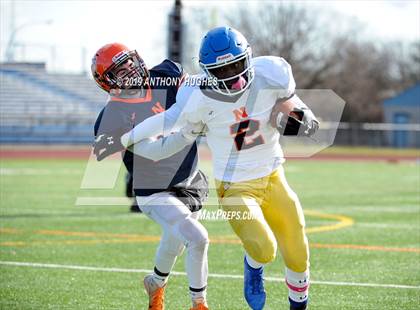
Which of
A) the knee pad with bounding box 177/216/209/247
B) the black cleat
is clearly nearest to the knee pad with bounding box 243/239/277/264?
the knee pad with bounding box 177/216/209/247

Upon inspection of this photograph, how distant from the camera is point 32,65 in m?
36.4

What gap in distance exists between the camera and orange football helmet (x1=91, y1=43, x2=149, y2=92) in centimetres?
611

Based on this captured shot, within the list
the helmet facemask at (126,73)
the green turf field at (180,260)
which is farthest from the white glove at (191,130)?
the green turf field at (180,260)

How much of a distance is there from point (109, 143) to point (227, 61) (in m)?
1.22

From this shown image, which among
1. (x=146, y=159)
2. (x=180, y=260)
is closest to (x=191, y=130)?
(x=146, y=159)

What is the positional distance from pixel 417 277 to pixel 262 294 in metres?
2.00

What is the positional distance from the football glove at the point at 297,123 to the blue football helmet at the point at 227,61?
1.17ft

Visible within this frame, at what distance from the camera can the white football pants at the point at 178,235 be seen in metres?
5.62

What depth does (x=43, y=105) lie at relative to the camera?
1483 inches

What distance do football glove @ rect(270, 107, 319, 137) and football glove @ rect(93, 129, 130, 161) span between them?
127 cm

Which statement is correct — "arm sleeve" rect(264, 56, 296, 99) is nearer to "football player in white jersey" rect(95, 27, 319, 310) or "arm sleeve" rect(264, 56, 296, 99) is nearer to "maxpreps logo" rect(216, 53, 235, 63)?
"football player in white jersey" rect(95, 27, 319, 310)

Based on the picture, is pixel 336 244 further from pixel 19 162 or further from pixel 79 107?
pixel 79 107

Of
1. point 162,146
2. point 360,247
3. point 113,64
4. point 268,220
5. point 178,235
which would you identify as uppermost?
point 113,64

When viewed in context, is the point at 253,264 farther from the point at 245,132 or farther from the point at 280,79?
the point at 280,79
